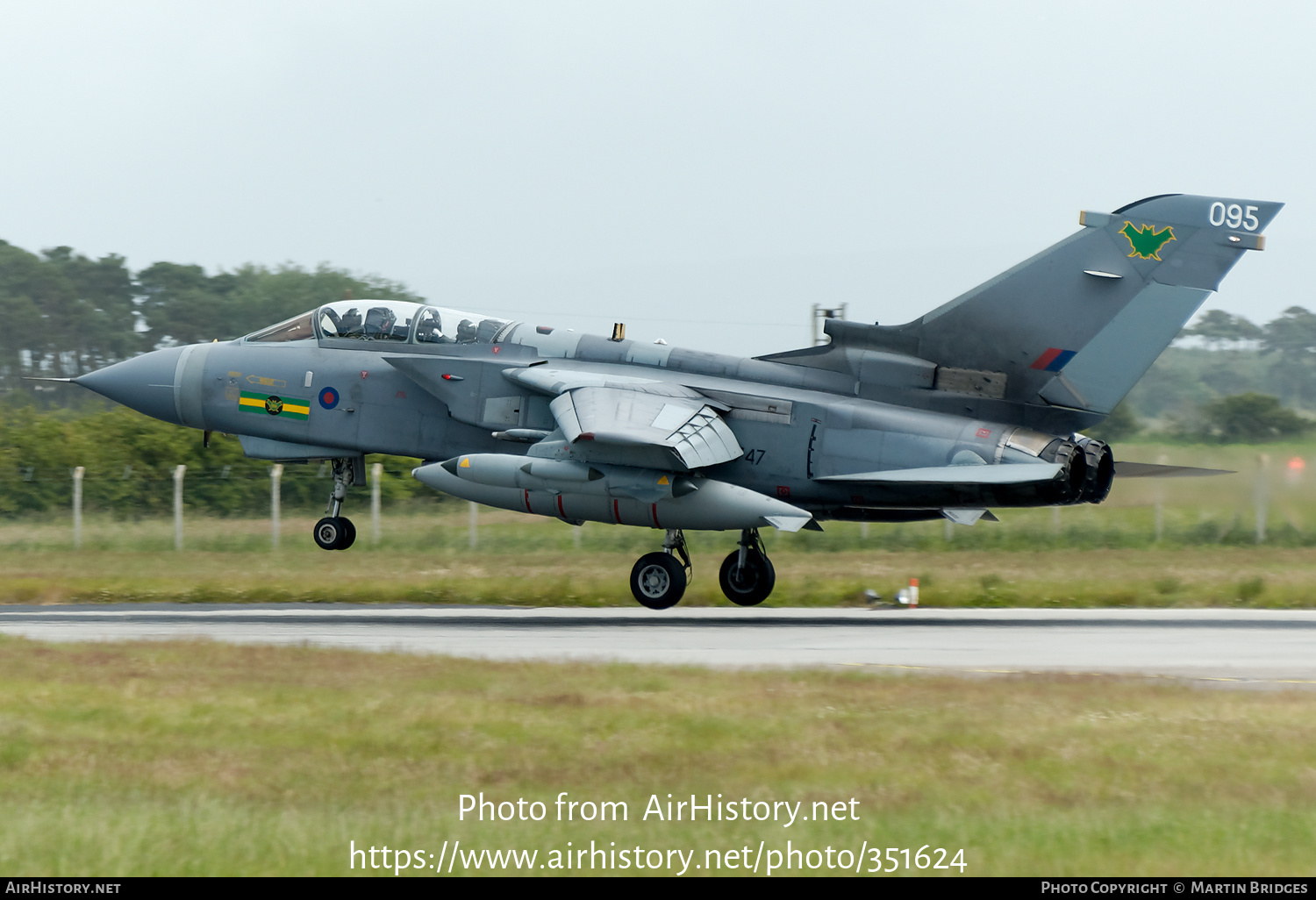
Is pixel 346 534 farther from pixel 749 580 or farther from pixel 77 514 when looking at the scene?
pixel 77 514

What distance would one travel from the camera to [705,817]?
276 inches

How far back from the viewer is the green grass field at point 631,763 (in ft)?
21.2

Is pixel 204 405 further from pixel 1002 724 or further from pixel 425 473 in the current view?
pixel 1002 724

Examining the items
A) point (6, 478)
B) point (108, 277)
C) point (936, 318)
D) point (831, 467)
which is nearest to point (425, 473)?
point (831, 467)

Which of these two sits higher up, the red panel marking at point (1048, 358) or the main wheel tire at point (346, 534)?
the red panel marking at point (1048, 358)

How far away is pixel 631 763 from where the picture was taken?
27.1ft

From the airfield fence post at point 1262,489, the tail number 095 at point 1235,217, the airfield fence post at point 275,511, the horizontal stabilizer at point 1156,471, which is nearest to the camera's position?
the tail number 095 at point 1235,217

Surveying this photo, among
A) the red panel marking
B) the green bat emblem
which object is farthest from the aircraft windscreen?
the green bat emblem

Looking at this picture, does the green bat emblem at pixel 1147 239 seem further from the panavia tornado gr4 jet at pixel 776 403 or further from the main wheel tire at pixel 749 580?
the main wheel tire at pixel 749 580

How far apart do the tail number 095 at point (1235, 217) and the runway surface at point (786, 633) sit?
4.79 m

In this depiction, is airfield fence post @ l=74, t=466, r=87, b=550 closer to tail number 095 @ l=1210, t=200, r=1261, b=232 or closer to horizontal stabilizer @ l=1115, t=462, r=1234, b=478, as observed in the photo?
horizontal stabilizer @ l=1115, t=462, r=1234, b=478

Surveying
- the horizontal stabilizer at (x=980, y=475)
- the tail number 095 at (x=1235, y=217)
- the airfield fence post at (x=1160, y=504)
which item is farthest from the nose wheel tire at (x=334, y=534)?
the tail number 095 at (x=1235, y=217)

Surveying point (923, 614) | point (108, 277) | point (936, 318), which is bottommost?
point (923, 614)

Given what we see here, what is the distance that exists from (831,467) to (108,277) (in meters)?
41.4
